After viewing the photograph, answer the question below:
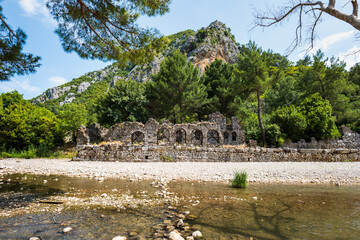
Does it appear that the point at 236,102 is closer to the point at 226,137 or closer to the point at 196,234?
the point at 226,137

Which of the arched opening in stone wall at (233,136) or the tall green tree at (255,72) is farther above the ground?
the tall green tree at (255,72)

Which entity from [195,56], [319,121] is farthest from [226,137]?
[195,56]

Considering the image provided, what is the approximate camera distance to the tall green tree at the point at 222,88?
27.1 meters

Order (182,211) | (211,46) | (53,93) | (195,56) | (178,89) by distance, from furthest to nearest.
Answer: (53,93)
(211,46)
(195,56)
(178,89)
(182,211)

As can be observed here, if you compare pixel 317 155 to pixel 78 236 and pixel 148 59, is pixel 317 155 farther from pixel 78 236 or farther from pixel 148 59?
pixel 78 236

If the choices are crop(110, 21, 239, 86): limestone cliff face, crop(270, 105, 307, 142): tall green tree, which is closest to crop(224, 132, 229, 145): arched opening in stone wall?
crop(270, 105, 307, 142): tall green tree

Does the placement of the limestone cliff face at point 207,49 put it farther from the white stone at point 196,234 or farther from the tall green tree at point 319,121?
the white stone at point 196,234

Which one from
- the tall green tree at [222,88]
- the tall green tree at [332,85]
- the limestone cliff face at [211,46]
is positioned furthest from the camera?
the limestone cliff face at [211,46]

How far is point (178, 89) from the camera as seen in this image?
26234 millimetres

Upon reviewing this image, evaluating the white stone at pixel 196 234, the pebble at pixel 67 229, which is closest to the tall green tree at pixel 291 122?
the white stone at pixel 196 234

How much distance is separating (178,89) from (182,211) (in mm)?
23228

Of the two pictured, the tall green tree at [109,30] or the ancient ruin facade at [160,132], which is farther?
the ancient ruin facade at [160,132]

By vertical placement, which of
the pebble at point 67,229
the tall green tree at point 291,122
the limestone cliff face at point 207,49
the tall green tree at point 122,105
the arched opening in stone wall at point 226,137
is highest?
the limestone cliff face at point 207,49

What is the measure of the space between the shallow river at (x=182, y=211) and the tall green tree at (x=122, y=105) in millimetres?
20809
